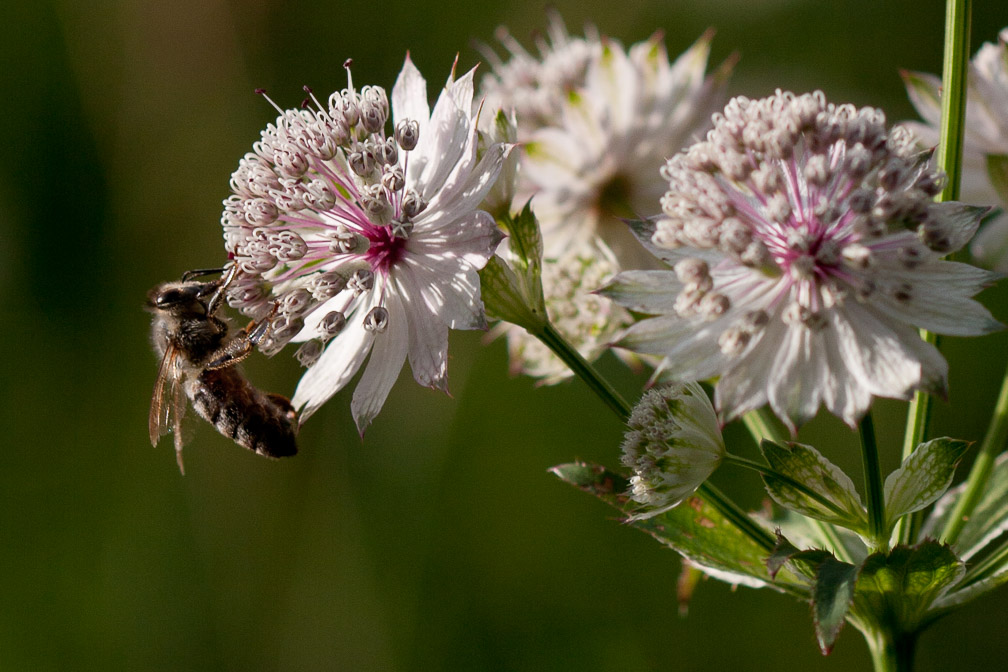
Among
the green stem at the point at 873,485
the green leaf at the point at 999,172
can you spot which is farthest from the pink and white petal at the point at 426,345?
the green leaf at the point at 999,172

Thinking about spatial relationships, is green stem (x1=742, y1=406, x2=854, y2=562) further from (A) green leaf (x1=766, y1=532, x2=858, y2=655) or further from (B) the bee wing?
(B) the bee wing

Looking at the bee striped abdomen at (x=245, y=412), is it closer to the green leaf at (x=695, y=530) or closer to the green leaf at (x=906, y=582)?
the green leaf at (x=695, y=530)

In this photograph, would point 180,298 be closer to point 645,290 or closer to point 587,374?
point 587,374

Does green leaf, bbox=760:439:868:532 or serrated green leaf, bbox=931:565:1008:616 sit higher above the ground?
green leaf, bbox=760:439:868:532

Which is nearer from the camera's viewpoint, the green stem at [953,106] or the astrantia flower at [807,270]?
the astrantia flower at [807,270]

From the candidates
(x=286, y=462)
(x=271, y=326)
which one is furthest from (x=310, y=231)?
(x=286, y=462)

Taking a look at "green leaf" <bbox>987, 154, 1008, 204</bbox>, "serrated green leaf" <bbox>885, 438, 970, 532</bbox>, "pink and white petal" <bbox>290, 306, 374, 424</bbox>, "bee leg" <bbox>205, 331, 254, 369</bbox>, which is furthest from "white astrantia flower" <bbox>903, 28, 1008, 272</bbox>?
"bee leg" <bbox>205, 331, 254, 369</bbox>
